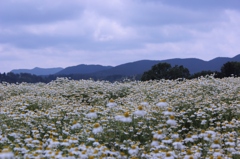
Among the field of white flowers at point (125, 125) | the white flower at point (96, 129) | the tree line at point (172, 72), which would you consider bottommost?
the field of white flowers at point (125, 125)

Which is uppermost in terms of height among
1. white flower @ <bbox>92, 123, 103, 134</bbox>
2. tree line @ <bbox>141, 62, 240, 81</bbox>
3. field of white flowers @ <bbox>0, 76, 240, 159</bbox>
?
tree line @ <bbox>141, 62, 240, 81</bbox>

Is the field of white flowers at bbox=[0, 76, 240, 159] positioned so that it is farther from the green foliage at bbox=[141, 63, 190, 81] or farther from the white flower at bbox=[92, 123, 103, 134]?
the green foliage at bbox=[141, 63, 190, 81]

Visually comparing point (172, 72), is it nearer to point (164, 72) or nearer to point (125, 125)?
point (164, 72)

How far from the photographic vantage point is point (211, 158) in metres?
4.56

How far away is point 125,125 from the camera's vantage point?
7.39 meters

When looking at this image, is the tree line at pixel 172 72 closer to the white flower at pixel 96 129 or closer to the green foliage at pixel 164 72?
the green foliage at pixel 164 72

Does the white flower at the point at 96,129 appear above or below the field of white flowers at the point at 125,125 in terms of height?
above

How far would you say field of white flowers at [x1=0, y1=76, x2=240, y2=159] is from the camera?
4887 mm

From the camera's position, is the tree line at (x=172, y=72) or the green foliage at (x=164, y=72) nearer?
the tree line at (x=172, y=72)

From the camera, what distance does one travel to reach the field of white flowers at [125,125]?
192 inches

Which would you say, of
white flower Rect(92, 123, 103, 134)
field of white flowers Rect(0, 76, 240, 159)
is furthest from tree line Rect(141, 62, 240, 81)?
white flower Rect(92, 123, 103, 134)

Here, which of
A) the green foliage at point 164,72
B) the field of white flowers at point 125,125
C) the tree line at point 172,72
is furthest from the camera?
the green foliage at point 164,72

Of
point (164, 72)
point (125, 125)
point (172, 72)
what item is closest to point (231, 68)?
point (172, 72)

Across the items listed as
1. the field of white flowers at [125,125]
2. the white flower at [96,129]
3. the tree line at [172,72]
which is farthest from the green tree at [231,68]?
the white flower at [96,129]
